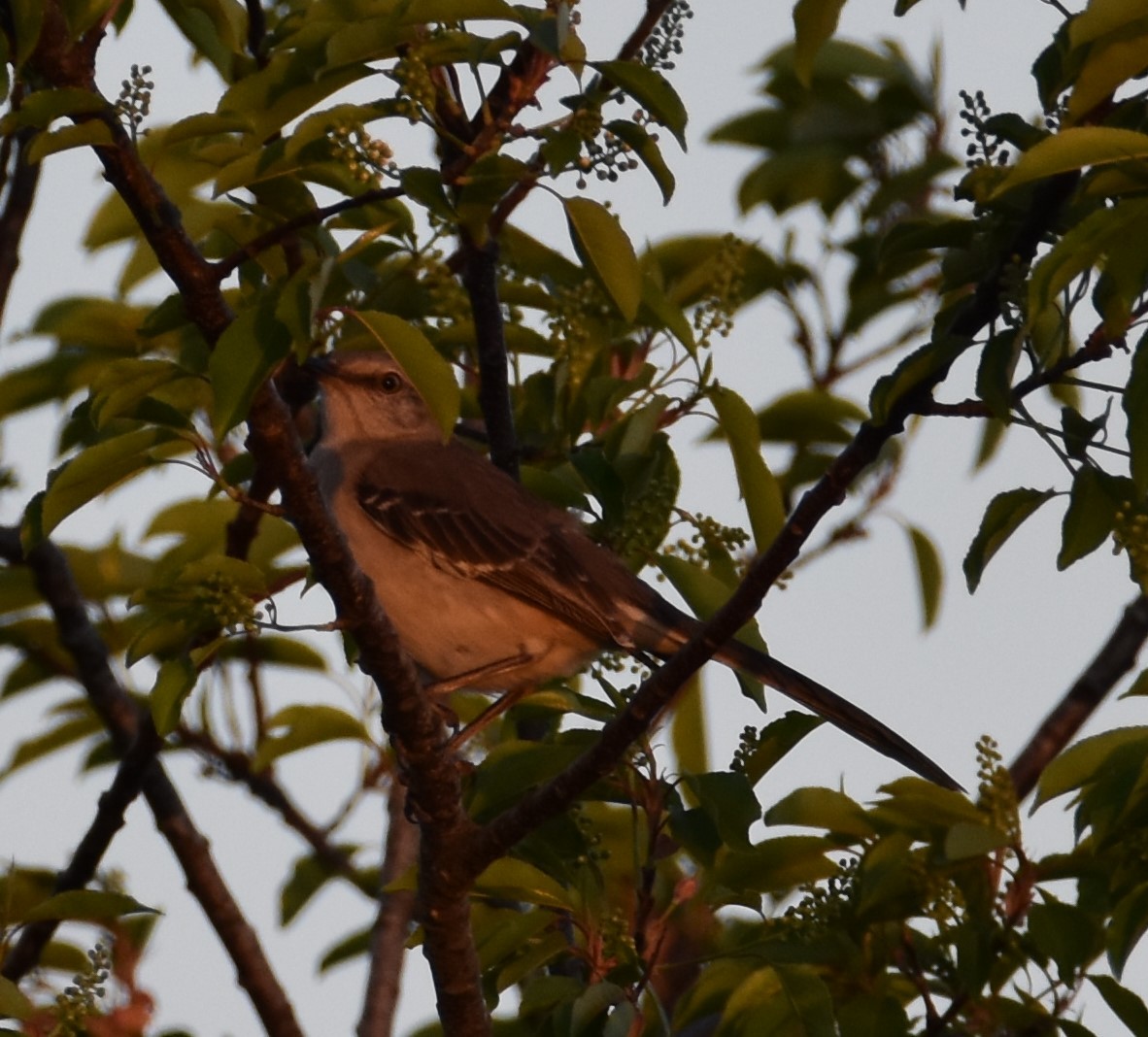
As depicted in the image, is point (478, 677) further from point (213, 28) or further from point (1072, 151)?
point (1072, 151)

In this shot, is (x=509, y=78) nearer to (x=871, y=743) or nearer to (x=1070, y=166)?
(x=1070, y=166)

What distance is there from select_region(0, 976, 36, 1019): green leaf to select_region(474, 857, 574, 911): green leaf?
3.92 feet

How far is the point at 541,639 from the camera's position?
20.6 ft

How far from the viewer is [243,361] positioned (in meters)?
3.65

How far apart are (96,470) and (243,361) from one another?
0.58 metres

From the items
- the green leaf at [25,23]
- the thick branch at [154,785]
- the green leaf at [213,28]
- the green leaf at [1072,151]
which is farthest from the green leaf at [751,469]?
the thick branch at [154,785]

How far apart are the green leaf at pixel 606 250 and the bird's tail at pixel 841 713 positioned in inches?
76.8

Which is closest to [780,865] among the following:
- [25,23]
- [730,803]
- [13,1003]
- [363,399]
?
[730,803]

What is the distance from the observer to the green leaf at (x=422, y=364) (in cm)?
374

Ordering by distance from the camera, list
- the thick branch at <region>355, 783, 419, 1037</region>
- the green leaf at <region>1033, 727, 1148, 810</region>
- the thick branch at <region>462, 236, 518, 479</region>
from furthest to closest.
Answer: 1. the thick branch at <region>355, 783, 419, 1037</region>
2. the thick branch at <region>462, 236, 518, 479</region>
3. the green leaf at <region>1033, 727, 1148, 810</region>

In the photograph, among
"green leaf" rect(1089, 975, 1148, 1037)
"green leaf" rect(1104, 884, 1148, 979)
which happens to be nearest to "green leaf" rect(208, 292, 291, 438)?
"green leaf" rect(1104, 884, 1148, 979)

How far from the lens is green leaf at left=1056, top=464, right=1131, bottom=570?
3.92m

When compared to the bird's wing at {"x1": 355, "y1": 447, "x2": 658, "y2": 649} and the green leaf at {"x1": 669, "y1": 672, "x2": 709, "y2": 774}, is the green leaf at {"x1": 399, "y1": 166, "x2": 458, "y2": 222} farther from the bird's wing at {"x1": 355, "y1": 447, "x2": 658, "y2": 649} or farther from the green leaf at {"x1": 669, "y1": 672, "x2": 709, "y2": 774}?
the green leaf at {"x1": 669, "y1": 672, "x2": 709, "y2": 774}

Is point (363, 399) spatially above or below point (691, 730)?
above
